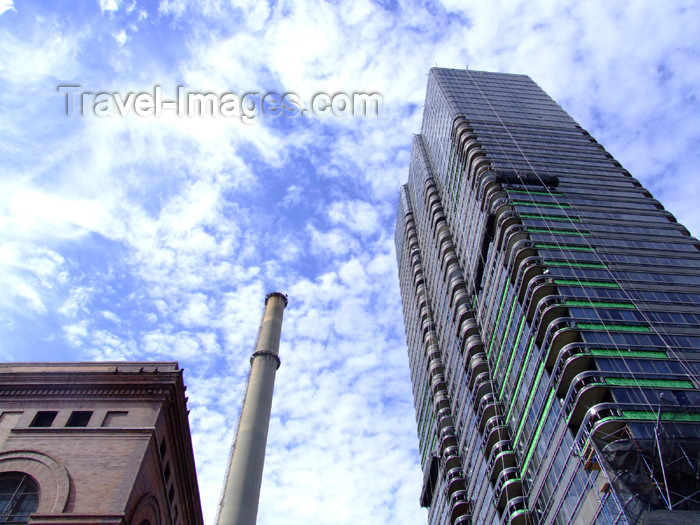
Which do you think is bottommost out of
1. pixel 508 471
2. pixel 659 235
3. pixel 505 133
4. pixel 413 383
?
pixel 508 471

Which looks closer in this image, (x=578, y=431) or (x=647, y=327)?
(x=578, y=431)

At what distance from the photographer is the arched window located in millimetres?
29031

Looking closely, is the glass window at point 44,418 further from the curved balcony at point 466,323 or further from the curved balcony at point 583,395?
the curved balcony at point 466,323

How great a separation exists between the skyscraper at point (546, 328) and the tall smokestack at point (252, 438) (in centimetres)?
2375

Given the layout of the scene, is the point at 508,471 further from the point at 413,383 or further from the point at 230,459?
the point at 413,383

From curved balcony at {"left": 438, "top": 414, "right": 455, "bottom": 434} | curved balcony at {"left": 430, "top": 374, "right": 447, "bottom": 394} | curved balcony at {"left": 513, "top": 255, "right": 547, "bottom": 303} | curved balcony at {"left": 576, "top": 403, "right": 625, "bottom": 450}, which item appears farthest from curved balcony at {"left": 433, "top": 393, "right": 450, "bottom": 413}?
curved balcony at {"left": 576, "top": 403, "right": 625, "bottom": 450}

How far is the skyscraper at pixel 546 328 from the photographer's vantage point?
142ft

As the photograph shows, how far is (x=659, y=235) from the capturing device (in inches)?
2709

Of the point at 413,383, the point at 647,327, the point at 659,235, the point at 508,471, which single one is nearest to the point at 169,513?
the point at 508,471

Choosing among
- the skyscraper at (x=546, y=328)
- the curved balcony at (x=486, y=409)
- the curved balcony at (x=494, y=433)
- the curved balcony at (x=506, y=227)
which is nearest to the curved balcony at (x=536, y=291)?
the skyscraper at (x=546, y=328)

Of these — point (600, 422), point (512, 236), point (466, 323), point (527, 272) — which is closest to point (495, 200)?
point (512, 236)

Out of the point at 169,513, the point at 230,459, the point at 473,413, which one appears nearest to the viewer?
the point at 169,513

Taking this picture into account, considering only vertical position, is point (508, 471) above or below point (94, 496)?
above

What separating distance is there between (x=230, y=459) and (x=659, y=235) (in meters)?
53.3
